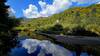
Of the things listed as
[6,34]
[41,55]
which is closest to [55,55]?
[41,55]

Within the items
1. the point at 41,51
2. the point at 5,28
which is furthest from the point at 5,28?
the point at 41,51

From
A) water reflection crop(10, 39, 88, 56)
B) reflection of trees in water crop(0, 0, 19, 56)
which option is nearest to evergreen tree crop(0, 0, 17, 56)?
reflection of trees in water crop(0, 0, 19, 56)

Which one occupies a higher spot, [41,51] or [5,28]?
[5,28]

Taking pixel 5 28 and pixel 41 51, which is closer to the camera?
pixel 5 28

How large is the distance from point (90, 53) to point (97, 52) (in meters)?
1.61

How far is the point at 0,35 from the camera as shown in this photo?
93.0 feet

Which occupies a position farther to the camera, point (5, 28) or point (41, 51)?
point (41, 51)

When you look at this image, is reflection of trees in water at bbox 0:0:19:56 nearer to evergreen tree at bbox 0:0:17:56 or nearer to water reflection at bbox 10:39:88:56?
evergreen tree at bbox 0:0:17:56

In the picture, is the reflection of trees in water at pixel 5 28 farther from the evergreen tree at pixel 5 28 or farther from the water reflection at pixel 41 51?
the water reflection at pixel 41 51

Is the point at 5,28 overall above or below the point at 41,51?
above

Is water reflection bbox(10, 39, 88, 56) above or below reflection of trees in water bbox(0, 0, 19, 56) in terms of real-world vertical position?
below

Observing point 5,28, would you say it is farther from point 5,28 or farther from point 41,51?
point 41,51

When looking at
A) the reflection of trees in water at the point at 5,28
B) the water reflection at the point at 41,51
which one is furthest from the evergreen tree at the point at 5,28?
the water reflection at the point at 41,51

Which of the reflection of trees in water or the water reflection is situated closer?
the reflection of trees in water
